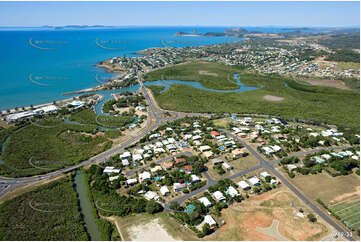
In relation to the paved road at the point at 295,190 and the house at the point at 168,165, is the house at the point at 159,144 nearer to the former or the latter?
the house at the point at 168,165

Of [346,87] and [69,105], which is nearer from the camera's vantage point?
[69,105]

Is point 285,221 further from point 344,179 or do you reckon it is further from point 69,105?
point 69,105

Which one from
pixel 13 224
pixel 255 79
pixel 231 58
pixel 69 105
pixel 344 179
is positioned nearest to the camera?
pixel 13 224

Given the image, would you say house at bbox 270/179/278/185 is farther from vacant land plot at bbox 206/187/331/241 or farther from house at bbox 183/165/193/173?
house at bbox 183/165/193/173

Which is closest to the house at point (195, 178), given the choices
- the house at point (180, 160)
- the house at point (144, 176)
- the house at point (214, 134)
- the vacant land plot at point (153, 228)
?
the house at point (180, 160)

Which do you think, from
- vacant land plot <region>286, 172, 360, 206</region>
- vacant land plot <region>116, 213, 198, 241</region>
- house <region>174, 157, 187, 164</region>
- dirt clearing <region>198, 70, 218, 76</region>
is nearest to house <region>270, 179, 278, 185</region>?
vacant land plot <region>286, 172, 360, 206</region>

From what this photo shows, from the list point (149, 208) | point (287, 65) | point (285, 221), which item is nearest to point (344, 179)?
point (285, 221)

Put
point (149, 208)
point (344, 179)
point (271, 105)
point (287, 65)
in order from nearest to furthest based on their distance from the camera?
point (149, 208) < point (344, 179) < point (271, 105) < point (287, 65)
